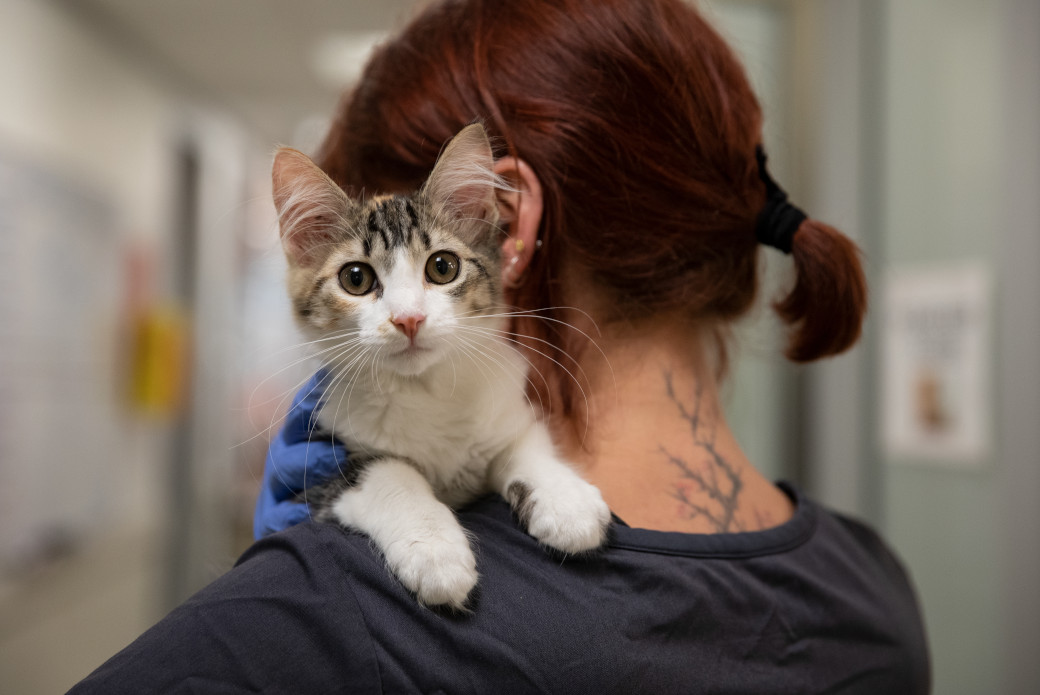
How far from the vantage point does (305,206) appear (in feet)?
3.24

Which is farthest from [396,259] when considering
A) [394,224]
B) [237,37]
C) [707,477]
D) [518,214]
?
[237,37]

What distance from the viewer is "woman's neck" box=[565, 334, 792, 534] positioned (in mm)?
944

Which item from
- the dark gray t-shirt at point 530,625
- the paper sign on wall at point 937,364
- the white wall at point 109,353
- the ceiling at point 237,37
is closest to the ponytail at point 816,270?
the dark gray t-shirt at point 530,625

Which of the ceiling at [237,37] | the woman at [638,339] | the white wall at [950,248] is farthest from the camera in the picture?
the ceiling at [237,37]

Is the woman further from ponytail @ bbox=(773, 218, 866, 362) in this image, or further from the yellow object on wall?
the yellow object on wall

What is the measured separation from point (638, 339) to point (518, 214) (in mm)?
242

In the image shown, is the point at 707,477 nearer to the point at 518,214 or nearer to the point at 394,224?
the point at 518,214

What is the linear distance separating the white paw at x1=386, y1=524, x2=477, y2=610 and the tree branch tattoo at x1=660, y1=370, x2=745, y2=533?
33 centimetres

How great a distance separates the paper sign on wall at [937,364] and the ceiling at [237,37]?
7.55ft

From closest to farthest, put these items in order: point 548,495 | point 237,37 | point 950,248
A: point 548,495 < point 950,248 < point 237,37

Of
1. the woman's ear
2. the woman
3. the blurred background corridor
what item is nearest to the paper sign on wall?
the blurred background corridor

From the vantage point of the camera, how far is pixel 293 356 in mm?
1166

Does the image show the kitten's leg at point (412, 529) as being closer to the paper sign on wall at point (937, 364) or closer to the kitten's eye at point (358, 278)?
the kitten's eye at point (358, 278)

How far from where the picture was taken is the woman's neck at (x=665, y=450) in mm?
944
